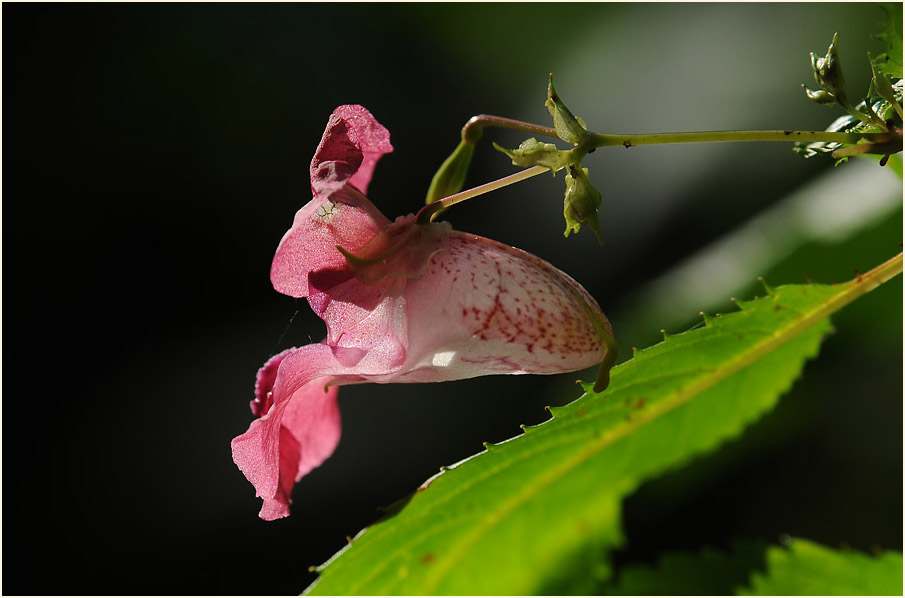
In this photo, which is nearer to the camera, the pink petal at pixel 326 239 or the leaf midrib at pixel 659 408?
the pink petal at pixel 326 239

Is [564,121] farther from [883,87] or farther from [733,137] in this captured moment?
[883,87]

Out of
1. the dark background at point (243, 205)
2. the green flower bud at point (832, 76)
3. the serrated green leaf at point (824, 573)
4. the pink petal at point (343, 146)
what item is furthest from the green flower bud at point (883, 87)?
the dark background at point (243, 205)

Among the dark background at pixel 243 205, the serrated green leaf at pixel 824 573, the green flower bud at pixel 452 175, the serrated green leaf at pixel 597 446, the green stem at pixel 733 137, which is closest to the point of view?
the green stem at pixel 733 137

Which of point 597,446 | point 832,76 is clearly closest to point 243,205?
point 597,446

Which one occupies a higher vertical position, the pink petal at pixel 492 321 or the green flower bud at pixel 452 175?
the green flower bud at pixel 452 175

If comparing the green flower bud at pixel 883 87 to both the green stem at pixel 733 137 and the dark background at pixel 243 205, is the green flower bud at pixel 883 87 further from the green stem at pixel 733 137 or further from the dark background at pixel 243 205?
the dark background at pixel 243 205

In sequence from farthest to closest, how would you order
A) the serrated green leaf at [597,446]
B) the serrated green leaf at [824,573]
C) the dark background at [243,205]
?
the dark background at [243,205] → the serrated green leaf at [824,573] → the serrated green leaf at [597,446]
